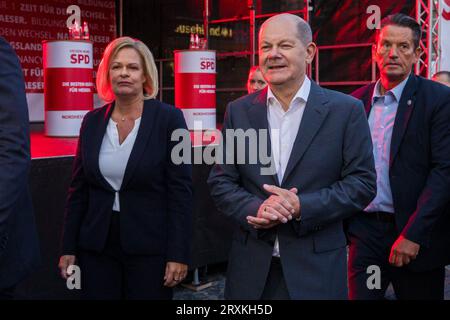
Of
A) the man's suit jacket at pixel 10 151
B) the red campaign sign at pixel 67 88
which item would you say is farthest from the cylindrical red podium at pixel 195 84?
the man's suit jacket at pixel 10 151

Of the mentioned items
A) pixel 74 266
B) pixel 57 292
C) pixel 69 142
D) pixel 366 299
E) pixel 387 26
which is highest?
pixel 387 26

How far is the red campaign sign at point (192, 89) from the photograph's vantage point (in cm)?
604

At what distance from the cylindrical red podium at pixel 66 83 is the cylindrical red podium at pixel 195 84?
4.29 ft

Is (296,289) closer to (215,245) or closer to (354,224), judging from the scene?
(354,224)

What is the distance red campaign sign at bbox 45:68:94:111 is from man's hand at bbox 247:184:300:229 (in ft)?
10.7

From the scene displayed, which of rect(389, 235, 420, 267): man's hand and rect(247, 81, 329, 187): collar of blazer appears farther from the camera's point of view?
rect(389, 235, 420, 267): man's hand

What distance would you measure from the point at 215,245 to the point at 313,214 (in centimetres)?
268

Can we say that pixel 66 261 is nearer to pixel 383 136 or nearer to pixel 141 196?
pixel 141 196

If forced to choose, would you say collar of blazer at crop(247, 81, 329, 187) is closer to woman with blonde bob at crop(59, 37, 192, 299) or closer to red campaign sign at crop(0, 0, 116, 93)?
woman with blonde bob at crop(59, 37, 192, 299)

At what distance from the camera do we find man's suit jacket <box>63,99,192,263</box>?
2.50 meters

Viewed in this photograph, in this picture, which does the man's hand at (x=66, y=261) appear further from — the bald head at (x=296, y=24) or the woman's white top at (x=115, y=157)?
the bald head at (x=296, y=24)

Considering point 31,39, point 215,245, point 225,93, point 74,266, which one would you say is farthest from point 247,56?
point 74,266

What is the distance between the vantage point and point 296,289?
1.98 meters

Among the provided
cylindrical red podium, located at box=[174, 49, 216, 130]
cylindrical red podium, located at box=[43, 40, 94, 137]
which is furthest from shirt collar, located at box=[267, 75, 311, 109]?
cylindrical red podium, located at box=[174, 49, 216, 130]
